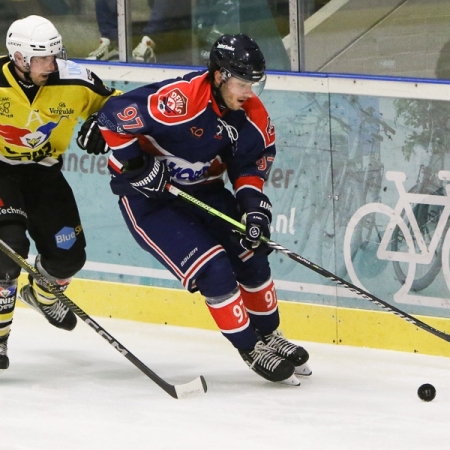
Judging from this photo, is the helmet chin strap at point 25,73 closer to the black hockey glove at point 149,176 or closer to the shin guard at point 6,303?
the black hockey glove at point 149,176

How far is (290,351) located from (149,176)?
2.69 ft

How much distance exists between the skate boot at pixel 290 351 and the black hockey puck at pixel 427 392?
0.46 meters

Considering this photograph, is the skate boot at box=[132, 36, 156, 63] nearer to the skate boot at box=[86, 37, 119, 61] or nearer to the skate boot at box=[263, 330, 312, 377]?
the skate boot at box=[86, 37, 119, 61]

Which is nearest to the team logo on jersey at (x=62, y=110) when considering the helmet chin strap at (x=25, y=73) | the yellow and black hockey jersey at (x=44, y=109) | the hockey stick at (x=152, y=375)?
the yellow and black hockey jersey at (x=44, y=109)

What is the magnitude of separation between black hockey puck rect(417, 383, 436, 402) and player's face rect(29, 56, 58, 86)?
1.65 meters

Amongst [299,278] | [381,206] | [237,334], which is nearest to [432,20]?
[381,206]

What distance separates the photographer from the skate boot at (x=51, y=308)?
4.20 metres

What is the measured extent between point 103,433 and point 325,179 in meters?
1.57

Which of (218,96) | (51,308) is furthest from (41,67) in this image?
(51,308)

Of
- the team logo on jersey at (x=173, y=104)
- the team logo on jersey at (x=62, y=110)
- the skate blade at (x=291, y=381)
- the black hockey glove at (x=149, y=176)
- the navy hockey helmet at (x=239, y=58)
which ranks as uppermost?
the navy hockey helmet at (x=239, y=58)

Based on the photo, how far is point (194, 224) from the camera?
370cm

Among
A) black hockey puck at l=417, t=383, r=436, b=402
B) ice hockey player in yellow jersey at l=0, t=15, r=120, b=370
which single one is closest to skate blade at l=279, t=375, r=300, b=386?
black hockey puck at l=417, t=383, r=436, b=402

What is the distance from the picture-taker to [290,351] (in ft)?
12.4

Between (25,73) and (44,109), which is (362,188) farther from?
(25,73)
